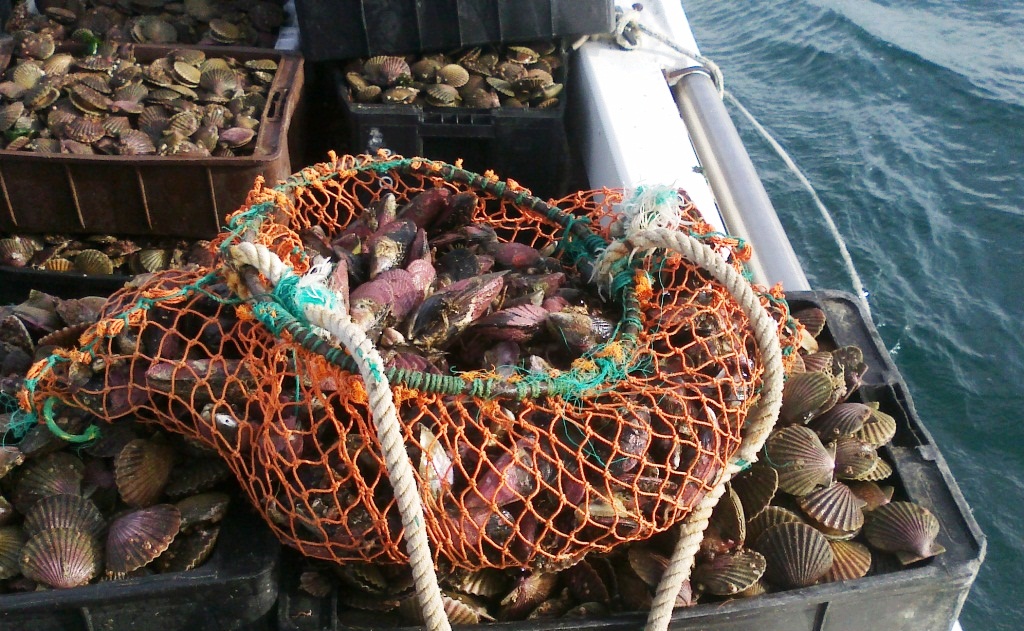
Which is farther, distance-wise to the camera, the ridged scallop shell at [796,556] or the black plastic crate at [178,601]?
the ridged scallop shell at [796,556]

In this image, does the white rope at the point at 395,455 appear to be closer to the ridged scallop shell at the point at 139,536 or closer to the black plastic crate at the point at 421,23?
the ridged scallop shell at the point at 139,536

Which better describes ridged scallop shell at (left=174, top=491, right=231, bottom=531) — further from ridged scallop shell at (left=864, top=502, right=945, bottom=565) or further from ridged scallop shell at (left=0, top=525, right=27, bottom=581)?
ridged scallop shell at (left=864, top=502, right=945, bottom=565)

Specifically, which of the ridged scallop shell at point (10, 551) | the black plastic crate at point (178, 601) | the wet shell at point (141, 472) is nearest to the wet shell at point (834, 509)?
the black plastic crate at point (178, 601)

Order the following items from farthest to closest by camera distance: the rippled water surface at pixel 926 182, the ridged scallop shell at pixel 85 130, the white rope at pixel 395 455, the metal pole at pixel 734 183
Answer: the rippled water surface at pixel 926 182, the ridged scallop shell at pixel 85 130, the metal pole at pixel 734 183, the white rope at pixel 395 455

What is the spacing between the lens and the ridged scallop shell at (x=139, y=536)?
5.35 ft

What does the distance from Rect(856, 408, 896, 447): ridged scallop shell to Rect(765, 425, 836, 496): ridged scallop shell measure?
0.15 m

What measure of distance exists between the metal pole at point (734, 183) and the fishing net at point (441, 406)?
1.08 metres

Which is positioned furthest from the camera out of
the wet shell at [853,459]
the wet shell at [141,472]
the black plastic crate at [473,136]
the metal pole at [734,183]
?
the black plastic crate at [473,136]

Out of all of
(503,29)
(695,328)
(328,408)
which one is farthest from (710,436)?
(503,29)

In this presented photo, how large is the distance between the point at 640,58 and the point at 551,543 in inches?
109

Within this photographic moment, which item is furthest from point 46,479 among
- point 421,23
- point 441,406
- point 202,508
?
point 421,23

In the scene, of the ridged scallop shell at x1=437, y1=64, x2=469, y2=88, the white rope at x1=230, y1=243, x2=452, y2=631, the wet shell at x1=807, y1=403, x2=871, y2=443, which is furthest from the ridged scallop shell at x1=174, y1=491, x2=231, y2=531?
the ridged scallop shell at x1=437, y1=64, x2=469, y2=88

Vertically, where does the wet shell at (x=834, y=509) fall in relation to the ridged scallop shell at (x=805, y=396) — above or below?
below

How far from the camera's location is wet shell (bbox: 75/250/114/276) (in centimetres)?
311
